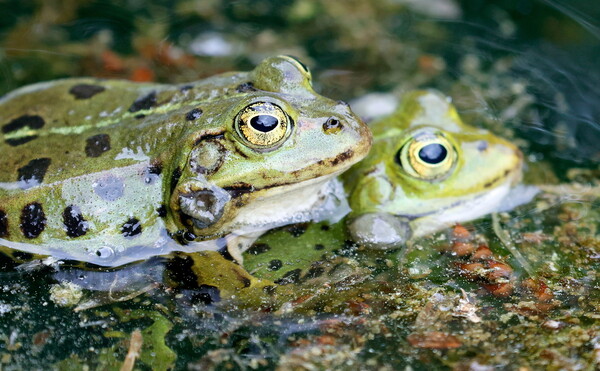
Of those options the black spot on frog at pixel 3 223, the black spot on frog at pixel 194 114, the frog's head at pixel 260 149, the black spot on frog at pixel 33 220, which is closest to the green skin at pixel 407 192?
the frog's head at pixel 260 149

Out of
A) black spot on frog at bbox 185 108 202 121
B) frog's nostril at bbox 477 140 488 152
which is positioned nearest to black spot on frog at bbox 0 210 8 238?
black spot on frog at bbox 185 108 202 121

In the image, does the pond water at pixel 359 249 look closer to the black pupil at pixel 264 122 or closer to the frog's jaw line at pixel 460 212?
the frog's jaw line at pixel 460 212

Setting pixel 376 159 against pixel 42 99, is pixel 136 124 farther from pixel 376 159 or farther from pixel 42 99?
pixel 376 159

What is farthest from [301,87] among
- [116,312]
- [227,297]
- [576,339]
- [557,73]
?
[557,73]

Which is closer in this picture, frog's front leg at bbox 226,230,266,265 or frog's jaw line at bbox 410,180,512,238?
frog's front leg at bbox 226,230,266,265

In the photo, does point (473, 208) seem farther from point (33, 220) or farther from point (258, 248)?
point (33, 220)

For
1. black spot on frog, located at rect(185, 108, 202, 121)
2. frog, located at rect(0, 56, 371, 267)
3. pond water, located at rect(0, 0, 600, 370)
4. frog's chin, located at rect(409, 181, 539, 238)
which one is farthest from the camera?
Result: frog's chin, located at rect(409, 181, 539, 238)

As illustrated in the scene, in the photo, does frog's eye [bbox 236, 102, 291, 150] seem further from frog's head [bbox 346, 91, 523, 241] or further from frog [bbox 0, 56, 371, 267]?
frog's head [bbox 346, 91, 523, 241]
